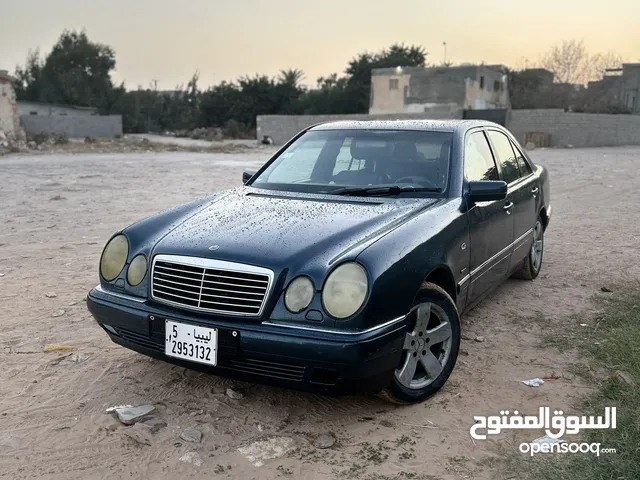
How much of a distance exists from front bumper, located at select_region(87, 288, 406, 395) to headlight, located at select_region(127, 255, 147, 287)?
256 millimetres

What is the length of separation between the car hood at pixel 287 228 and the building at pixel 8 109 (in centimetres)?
3083

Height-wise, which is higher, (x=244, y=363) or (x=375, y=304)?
(x=375, y=304)

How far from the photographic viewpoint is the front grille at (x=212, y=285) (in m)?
2.94

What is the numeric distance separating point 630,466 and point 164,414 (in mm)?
2197

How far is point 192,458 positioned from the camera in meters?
2.83

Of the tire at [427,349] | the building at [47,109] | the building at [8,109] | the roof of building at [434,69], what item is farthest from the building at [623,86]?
the tire at [427,349]

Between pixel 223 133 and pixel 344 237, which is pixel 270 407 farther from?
pixel 223 133

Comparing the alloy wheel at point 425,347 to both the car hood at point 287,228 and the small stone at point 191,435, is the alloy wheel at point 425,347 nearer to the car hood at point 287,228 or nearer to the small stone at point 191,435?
the car hood at point 287,228

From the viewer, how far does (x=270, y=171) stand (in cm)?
466

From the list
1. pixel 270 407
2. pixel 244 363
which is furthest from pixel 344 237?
pixel 270 407

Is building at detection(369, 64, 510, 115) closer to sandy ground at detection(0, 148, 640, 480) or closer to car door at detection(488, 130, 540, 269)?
car door at detection(488, 130, 540, 269)

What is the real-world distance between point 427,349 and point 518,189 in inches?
83.7

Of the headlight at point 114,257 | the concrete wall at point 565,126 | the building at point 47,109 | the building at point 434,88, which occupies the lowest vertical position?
the headlight at point 114,257

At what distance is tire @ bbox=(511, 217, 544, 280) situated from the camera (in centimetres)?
557
